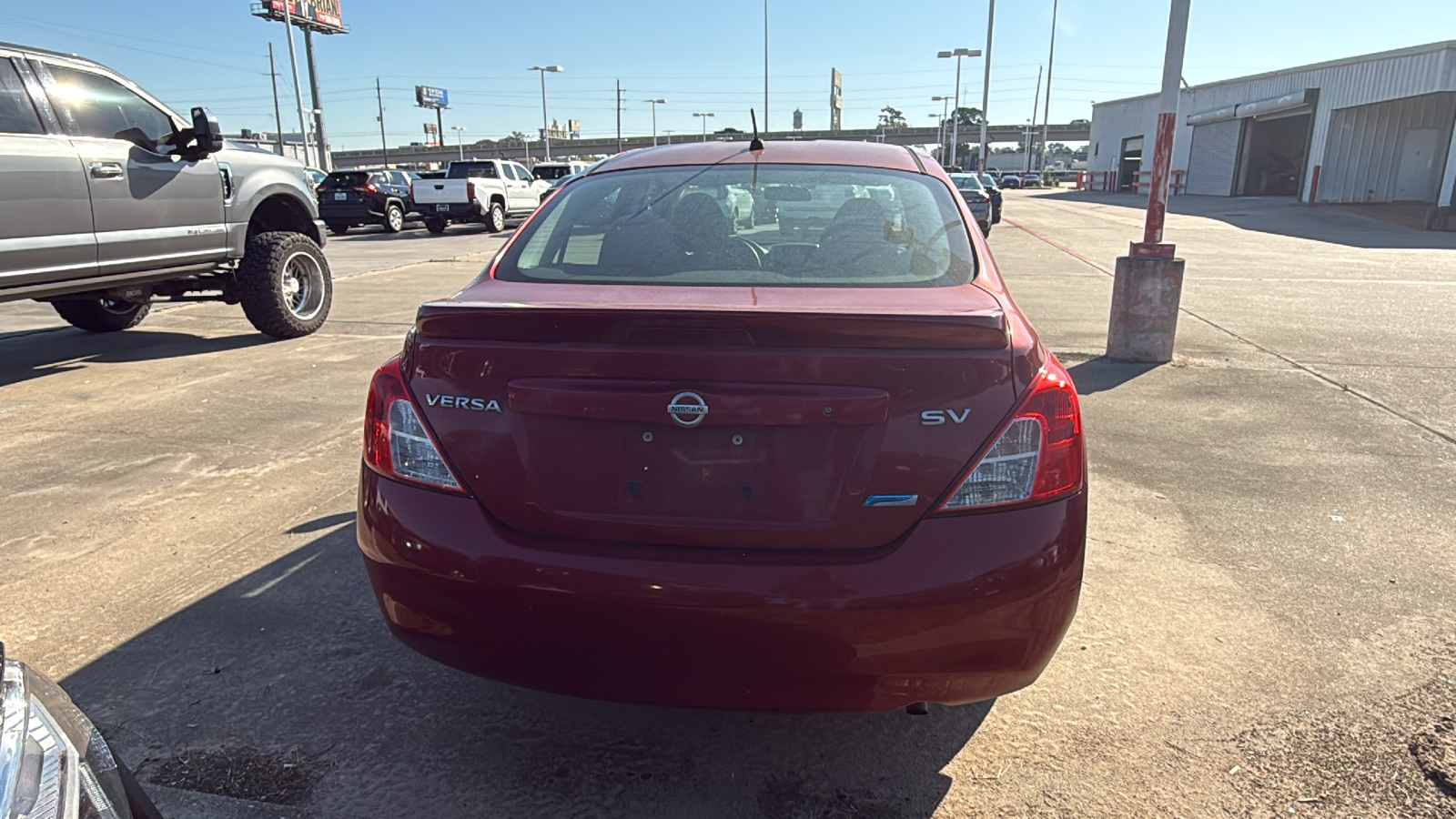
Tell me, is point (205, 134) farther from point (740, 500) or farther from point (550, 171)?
point (550, 171)

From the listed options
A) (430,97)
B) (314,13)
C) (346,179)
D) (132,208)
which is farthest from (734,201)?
(430,97)

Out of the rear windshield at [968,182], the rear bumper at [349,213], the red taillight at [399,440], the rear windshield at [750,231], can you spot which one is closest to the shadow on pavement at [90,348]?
the rear windshield at [750,231]

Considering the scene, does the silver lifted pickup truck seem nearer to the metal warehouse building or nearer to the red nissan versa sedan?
the red nissan versa sedan

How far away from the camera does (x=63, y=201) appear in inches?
231

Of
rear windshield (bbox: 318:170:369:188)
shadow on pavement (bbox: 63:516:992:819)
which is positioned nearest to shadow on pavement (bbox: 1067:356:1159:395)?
shadow on pavement (bbox: 63:516:992:819)

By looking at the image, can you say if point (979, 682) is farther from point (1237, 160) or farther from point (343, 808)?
point (1237, 160)

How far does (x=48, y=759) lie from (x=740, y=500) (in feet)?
4.07

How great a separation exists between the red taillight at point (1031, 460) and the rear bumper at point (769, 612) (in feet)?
0.13

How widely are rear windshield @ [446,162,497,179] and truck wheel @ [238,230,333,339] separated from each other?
16383 millimetres

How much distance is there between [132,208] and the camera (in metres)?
6.36

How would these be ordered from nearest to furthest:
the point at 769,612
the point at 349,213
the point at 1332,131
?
the point at 769,612 → the point at 349,213 → the point at 1332,131

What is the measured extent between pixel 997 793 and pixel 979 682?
0.47m

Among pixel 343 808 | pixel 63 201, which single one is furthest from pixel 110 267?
pixel 343 808

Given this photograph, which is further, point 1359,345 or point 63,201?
point 1359,345
